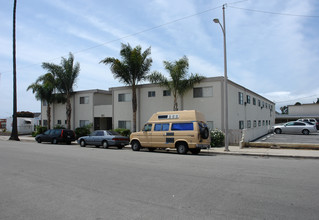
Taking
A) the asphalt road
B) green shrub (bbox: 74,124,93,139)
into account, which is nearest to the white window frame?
the asphalt road

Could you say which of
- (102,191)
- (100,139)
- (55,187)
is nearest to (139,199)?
(102,191)

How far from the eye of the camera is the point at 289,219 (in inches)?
171

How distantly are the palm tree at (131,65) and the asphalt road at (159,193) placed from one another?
14496mm

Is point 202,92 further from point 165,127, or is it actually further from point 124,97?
point 124,97

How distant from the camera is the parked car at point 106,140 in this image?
1819 centimetres

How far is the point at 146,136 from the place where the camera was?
15961 mm

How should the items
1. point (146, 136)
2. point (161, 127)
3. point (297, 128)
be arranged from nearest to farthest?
point (161, 127) → point (146, 136) → point (297, 128)

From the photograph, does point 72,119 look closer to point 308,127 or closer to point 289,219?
point 308,127

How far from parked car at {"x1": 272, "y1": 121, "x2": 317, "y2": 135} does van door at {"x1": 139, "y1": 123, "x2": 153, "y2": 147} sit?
20.0 m

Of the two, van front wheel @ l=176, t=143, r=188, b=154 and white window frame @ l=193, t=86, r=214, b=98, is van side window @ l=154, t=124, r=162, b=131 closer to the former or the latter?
van front wheel @ l=176, t=143, r=188, b=154

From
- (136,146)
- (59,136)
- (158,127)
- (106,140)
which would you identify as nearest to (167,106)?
(106,140)

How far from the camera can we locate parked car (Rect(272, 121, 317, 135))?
1081 inches

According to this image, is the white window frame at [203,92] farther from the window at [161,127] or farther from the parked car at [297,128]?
the parked car at [297,128]

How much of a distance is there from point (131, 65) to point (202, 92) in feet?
21.7
